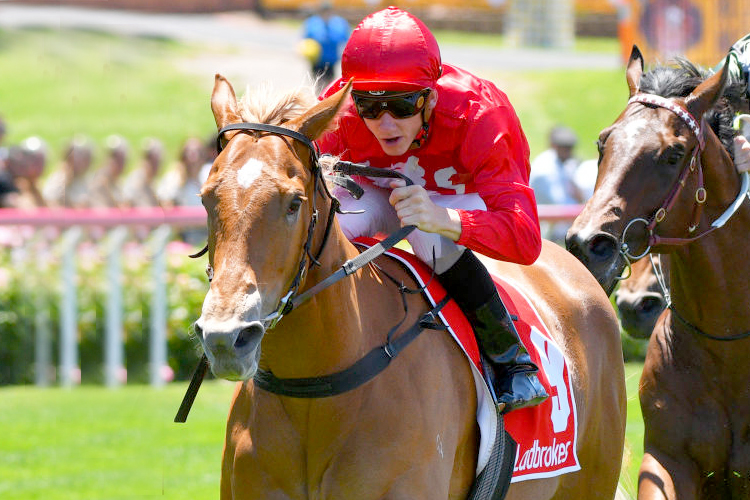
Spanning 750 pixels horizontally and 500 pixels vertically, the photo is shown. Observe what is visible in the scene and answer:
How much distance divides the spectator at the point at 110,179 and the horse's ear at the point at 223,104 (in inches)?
281

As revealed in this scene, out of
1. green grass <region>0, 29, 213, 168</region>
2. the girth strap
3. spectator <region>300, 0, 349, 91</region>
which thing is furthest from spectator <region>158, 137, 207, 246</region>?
green grass <region>0, 29, 213, 168</region>

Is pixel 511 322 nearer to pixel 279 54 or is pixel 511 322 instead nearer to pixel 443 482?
pixel 443 482

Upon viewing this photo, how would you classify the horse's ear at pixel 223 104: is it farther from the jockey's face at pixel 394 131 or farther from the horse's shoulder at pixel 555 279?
the horse's shoulder at pixel 555 279

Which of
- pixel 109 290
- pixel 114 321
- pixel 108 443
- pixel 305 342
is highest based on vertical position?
pixel 305 342

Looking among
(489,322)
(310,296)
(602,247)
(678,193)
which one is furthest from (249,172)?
(678,193)

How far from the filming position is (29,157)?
10.8 meters

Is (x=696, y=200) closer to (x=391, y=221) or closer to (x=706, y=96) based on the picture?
(x=706, y=96)

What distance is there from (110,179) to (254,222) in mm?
8222

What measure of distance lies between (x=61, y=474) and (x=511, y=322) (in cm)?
406

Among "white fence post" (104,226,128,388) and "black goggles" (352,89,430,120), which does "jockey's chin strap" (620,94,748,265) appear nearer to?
"black goggles" (352,89,430,120)

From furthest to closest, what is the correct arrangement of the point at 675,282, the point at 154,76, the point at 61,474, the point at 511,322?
1. the point at 154,76
2. the point at 61,474
3. the point at 675,282
4. the point at 511,322

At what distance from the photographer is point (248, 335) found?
2936mm

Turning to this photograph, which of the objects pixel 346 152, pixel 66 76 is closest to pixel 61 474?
pixel 346 152

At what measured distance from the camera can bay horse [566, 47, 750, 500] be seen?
449cm
